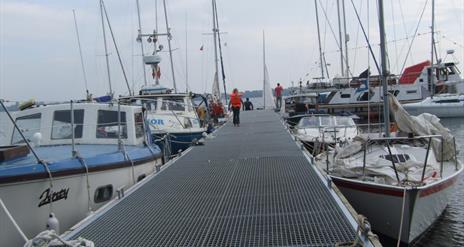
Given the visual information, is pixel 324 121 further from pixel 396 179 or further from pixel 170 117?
pixel 396 179

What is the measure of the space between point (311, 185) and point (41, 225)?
4204 millimetres

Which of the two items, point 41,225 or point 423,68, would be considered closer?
point 41,225

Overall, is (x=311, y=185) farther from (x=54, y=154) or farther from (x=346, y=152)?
(x=54, y=154)

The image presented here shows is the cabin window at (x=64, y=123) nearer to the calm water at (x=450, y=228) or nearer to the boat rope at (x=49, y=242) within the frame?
the boat rope at (x=49, y=242)

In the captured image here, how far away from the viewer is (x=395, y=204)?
8516 mm

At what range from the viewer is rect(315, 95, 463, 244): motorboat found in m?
8.48

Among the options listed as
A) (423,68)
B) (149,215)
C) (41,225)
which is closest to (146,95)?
(41,225)

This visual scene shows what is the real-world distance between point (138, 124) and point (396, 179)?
20.5ft

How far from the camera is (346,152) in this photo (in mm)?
11141

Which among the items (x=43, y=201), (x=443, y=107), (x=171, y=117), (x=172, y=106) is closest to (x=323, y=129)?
(x=171, y=117)

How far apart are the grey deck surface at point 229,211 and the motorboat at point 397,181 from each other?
1.11 metres

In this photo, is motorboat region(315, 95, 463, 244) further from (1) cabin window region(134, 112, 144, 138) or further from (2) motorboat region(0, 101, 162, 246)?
(1) cabin window region(134, 112, 144, 138)

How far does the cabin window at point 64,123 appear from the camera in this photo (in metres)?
10.5

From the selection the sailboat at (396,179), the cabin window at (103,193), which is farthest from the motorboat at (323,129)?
the cabin window at (103,193)
